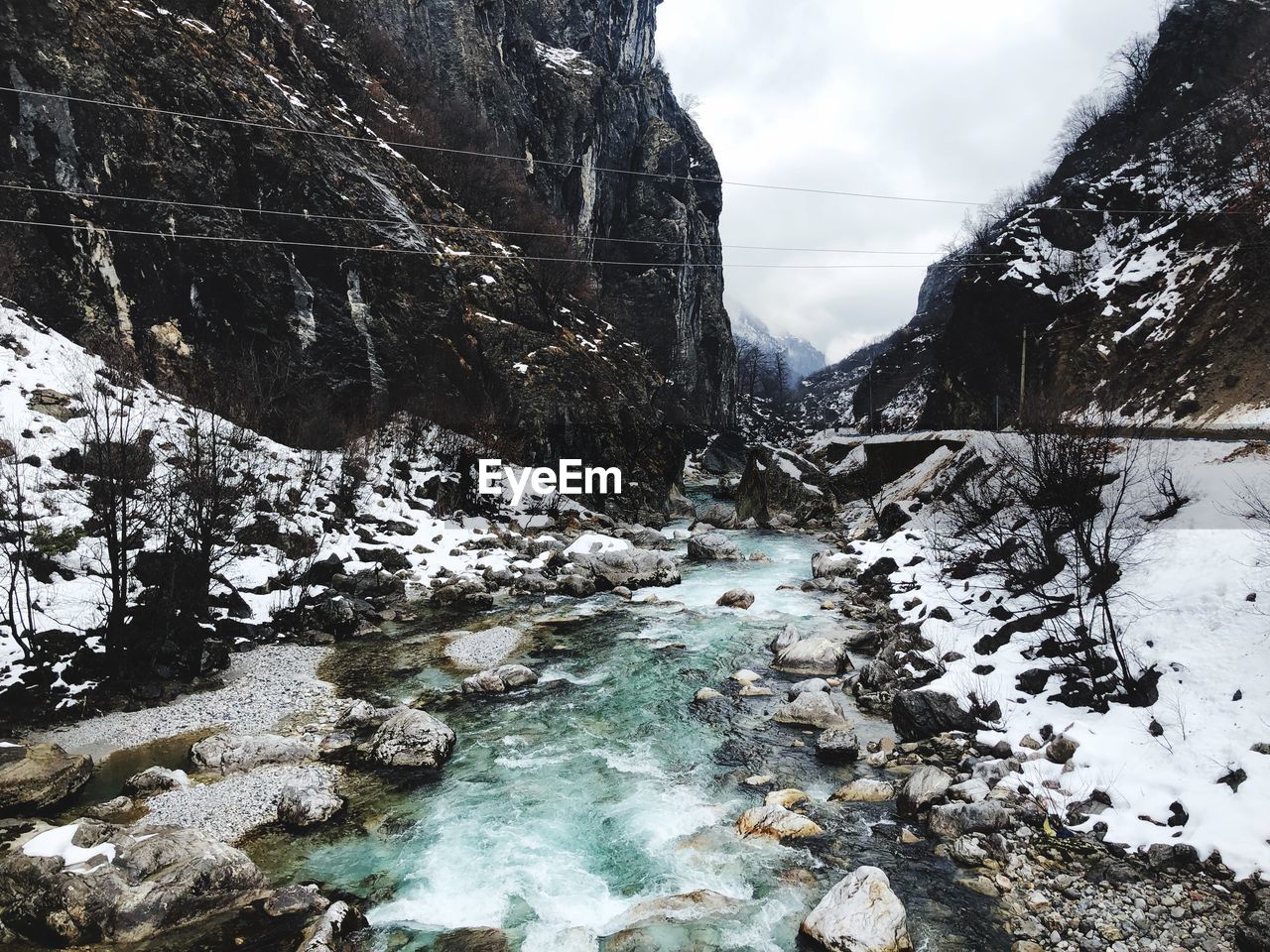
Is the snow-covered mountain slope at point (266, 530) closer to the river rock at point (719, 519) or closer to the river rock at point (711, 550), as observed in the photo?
the river rock at point (711, 550)

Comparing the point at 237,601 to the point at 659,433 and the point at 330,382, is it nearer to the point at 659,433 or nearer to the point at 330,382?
the point at 330,382

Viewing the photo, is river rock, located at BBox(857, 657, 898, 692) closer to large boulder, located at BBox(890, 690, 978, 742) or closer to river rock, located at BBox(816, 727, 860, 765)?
large boulder, located at BBox(890, 690, 978, 742)

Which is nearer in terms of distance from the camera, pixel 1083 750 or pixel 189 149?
pixel 1083 750

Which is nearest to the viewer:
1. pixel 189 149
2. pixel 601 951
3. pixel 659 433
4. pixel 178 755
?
pixel 601 951

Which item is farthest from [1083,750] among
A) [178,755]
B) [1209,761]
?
[178,755]

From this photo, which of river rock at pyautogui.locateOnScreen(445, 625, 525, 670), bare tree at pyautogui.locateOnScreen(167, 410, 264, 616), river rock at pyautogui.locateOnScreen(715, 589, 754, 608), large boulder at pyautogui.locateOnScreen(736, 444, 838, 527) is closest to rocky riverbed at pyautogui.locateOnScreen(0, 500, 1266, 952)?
river rock at pyautogui.locateOnScreen(445, 625, 525, 670)

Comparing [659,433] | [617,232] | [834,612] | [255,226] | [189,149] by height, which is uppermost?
[617,232]

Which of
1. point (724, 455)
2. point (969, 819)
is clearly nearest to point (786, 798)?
point (969, 819)

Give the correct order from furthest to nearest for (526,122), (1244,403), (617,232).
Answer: (617,232), (526,122), (1244,403)
